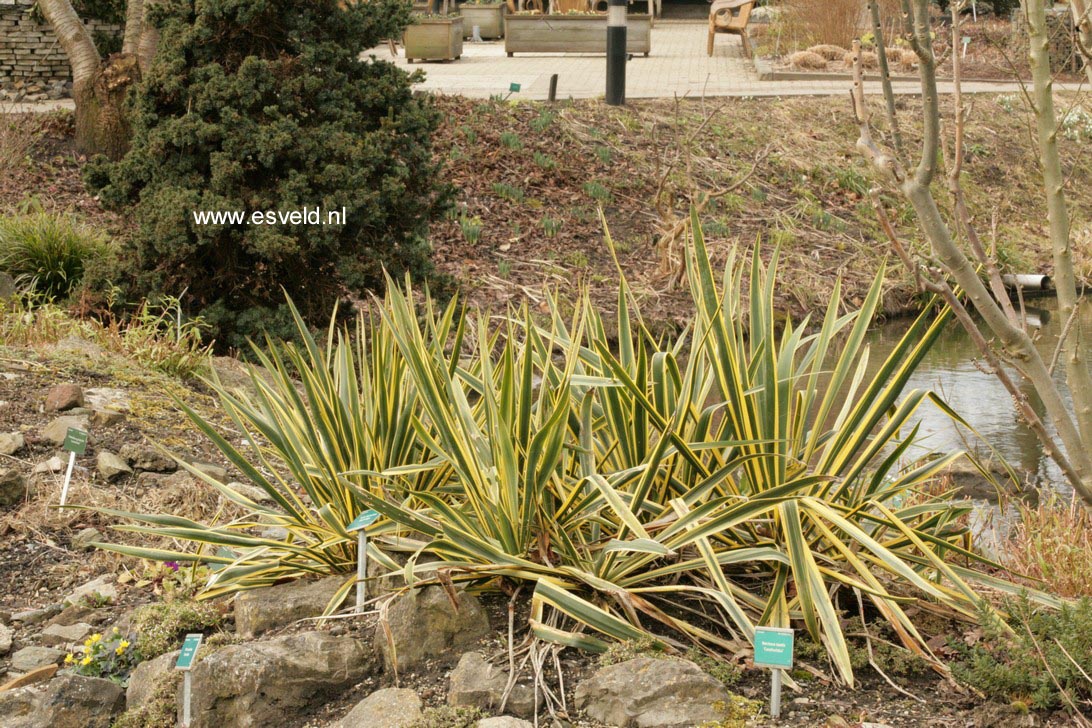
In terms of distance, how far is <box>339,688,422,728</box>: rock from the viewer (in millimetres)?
2885

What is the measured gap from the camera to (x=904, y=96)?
16.8m

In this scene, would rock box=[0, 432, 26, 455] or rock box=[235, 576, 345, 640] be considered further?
rock box=[0, 432, 26, 455]

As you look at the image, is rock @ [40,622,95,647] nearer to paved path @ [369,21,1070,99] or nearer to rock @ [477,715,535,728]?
rock @ [477,715,535,728]

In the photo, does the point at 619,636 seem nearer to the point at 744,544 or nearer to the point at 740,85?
the point at 744,544

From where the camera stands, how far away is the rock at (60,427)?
537 cm

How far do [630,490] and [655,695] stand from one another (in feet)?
3.07

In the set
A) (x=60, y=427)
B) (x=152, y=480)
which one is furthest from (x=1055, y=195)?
(x=60, y=427)

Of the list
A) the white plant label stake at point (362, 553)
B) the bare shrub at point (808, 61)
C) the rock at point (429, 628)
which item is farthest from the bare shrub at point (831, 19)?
the rock at point (429, 628)

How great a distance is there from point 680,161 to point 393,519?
1089 centimetres

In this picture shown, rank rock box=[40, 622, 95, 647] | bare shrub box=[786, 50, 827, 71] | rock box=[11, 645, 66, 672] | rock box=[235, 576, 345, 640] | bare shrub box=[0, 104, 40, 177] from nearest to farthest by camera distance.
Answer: rock box=[235, 576, 345, 640], rock box=[11, 645, 66, 672], rock box=[40, 622, 95, 647], bare shrub box=[0, 104, 40, 177], bare shrub box=[786, 50, 827, 71]

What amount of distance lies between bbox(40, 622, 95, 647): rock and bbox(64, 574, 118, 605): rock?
182mm

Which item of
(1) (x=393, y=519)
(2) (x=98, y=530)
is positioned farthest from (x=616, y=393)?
(2) (x=98, y=530)

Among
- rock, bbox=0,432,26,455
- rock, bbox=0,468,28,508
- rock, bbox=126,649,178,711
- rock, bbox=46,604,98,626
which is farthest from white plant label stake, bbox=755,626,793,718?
rock, bbox=0,432,26,455

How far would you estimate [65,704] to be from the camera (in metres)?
3.30
